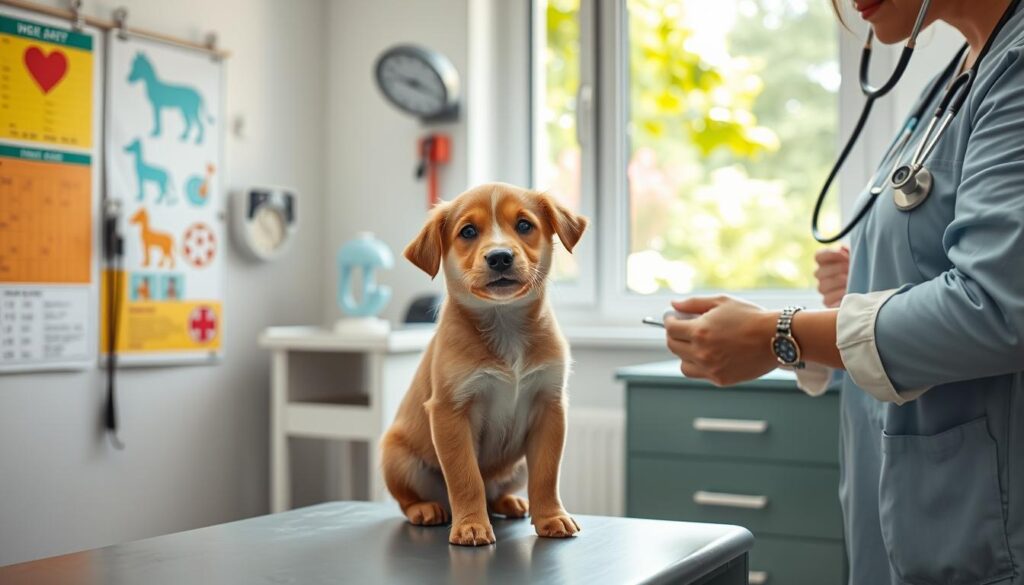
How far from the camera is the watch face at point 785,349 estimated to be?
990 mm

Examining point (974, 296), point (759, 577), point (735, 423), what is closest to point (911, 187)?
point (974, 296)

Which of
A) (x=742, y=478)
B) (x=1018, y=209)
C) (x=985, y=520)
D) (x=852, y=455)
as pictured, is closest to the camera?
(x=1018, y=209)

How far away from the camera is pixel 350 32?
3.11 m

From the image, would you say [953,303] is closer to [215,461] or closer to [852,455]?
[852,455]

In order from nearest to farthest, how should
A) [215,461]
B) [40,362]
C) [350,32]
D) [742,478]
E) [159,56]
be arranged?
[742,478] → [40,362] → [159,56] → [215,461] → [350,32]

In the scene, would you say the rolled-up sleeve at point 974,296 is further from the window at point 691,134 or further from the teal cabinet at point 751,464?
the window at point 691,134

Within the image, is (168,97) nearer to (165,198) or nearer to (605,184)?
(165,198)

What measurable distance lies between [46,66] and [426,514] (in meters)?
1.68

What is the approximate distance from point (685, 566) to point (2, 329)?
1805 millimetres

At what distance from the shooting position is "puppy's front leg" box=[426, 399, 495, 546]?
1.01 metres

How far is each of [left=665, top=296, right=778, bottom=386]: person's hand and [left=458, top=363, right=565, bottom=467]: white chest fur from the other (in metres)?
0.15

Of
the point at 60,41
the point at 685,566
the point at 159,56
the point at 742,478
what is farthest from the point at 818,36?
the point at 685,566

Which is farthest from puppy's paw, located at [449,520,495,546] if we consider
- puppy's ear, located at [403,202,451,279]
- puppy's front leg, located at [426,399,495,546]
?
puppy's ear, located at [403,202,451,279]

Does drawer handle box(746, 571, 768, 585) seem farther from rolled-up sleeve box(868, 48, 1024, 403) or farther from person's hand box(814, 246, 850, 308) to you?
rolled-up sleeve box(868, 48, 1024, 403)
